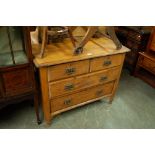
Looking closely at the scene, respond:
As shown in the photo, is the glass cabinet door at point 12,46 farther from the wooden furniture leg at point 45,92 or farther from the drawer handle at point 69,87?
the drawer handle at point 69,87

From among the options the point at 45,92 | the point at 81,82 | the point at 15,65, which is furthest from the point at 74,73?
the point at 15,65

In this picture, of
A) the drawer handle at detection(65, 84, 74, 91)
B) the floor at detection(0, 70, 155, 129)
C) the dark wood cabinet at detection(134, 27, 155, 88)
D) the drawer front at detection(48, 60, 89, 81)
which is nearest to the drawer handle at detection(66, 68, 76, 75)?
the drawer front at detection(48, 60, 89, 81)

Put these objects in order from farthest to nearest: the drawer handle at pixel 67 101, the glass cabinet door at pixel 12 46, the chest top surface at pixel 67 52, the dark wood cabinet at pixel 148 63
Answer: the dark wood cabinet at pixel 148 63 < the drawer handle at pixel 67 101 < the chest top surface at pixel 67 52 < the glass cabinet door at pixel 12 46

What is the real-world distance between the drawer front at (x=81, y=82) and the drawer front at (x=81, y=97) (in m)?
0.08

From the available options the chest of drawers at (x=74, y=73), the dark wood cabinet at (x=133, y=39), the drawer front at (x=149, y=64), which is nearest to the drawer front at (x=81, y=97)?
the chest of drawers at (x=74, y=73)

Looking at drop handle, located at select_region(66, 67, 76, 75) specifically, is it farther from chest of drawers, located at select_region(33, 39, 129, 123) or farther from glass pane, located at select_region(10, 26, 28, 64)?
glass pane, located at select_region(10, 26, 28, 64)

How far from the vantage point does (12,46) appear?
124 centimetres

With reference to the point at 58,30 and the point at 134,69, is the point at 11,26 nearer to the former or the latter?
the point at 58,30

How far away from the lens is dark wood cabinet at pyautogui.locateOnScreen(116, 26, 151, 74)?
243 cm

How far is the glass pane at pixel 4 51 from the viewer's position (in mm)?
1161

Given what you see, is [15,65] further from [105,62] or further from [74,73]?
[105,62]

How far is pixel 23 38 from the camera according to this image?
48.6 inches

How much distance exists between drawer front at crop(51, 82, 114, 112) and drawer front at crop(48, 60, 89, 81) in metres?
0.28
